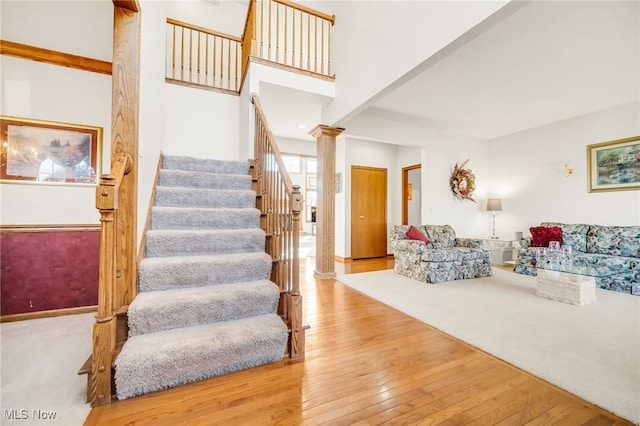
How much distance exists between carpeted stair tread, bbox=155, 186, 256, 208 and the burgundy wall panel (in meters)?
0.94

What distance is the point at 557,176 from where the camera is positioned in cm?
483

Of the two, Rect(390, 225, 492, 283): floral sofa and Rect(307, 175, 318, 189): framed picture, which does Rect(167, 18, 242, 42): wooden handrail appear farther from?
Rect(307, 175, 318, 189): framed picture

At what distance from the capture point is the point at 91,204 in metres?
2.72

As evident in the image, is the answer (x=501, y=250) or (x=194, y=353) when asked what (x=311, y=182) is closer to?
(x=501, y=250)

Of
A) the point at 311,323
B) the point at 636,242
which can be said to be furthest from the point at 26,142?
the point at 636,242

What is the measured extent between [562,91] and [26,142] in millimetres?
6638

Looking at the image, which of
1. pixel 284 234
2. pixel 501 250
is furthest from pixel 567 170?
pixel 284 234

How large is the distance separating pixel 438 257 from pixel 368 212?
2336 mm

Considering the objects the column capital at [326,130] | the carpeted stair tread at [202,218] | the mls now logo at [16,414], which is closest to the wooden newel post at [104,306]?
the mls now logo at [16,414]

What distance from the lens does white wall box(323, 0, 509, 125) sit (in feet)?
6.20

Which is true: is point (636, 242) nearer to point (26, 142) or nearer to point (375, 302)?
point (375, 302)

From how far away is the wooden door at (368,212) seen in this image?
Answer: 576 centimetres

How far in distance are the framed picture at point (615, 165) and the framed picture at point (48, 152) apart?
24.0 feet

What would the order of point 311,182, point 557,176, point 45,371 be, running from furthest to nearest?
point 311,182 < point 557,176 < point 45,371
